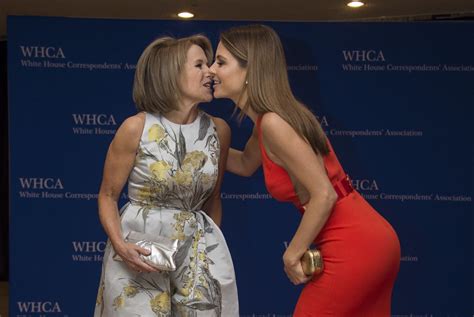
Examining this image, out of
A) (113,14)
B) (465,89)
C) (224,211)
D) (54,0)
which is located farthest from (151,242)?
(113,14)

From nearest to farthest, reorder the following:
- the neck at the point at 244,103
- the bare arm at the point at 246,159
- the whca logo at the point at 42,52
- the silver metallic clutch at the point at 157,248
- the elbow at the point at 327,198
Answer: the elbow at the point at 327,198 → the neck at the point at 244,103 → the silver metallic clutch at the point at 157,248 → the bare arm at the point at 246,159 → the whca logo at the point at 42,52

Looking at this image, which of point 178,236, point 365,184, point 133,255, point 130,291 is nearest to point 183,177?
point 178,236

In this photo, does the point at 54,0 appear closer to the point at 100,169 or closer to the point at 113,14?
the point at 113,14

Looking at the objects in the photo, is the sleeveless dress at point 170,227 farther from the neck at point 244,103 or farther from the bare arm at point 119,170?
the neck at point 244,103

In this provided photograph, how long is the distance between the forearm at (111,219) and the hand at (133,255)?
2 centimetres

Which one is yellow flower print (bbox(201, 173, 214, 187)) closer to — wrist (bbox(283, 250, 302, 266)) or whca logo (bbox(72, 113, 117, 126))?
wrist (bbox(283, 250, 302, 266))

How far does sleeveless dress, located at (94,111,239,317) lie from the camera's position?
102 inches

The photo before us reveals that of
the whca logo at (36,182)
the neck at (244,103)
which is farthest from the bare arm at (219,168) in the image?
the whca logo at (36,182)

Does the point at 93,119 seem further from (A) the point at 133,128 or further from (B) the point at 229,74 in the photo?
(B) the point at 229,74

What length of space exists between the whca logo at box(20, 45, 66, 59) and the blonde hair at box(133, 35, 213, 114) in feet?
4.90

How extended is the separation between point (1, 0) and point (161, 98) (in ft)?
13.3

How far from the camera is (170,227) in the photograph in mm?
2609

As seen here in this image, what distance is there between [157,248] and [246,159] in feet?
2.03

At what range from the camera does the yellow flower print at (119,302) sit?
2.59 m
